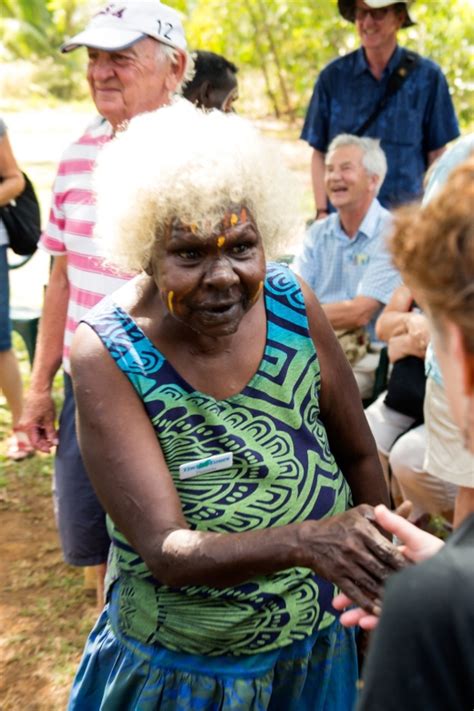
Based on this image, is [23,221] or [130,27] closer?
[130,27]

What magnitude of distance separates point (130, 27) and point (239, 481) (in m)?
1.77

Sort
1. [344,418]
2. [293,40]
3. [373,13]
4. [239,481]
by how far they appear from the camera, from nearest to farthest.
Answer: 1. [239,481]
2. [344,418]
3. [373,13]
4. [293,40]

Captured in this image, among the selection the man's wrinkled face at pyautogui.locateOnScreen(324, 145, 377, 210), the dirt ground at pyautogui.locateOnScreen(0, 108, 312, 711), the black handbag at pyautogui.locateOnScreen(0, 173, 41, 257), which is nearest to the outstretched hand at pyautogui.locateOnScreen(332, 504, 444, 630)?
the dirt ground at pyautogui.locateOnScreen(0, 108, 312, 711)

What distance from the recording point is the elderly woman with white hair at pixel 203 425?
1.98 meters

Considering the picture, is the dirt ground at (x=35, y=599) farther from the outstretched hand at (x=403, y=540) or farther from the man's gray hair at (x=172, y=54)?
the outstretched hand at (x=403, y=540)

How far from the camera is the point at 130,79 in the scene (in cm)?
312

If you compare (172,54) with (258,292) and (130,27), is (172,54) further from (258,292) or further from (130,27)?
(258,292)

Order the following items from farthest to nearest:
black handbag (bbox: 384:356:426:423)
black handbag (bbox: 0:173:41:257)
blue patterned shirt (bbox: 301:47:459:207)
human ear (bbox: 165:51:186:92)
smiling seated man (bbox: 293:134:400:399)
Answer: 1. blue patterned shirt (bbox: 301:47:459:207)
2. black handbag (bbox: 0:173:41:257)
3. smiling seated man (bbox: 293:134:400:399)
4. black handbag (bbox: 384:356:426:423)
5. human ear (bbox: 165:51:186:92)

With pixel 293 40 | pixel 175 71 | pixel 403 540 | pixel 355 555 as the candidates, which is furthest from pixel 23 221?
pixel 293 40

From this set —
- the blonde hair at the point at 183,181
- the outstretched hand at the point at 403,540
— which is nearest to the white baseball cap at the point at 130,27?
the blonde hair at the point at 183,181

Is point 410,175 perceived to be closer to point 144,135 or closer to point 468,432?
point 144,135

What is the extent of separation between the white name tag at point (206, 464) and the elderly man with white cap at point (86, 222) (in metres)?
1.25

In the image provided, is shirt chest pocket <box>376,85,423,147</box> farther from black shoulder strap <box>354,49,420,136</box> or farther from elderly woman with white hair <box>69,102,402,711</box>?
elderly woman with white hair <box>69,102,402,711</box>

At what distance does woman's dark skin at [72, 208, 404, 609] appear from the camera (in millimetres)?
1811
